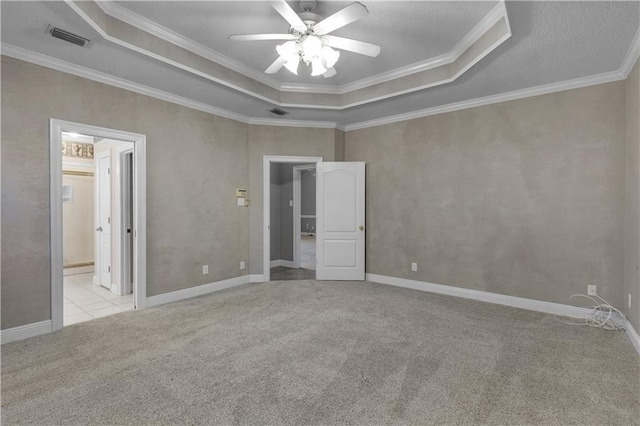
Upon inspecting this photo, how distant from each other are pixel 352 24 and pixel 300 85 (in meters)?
1.62

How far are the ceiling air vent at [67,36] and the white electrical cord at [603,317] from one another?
18.0 ft

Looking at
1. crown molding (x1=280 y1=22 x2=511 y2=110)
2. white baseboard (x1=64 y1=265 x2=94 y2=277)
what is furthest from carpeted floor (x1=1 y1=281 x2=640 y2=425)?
white baseboard (x1=64 y1=265 x2=94 y2=277)

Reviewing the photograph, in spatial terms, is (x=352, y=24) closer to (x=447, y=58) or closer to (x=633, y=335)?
(x=447, y=58)

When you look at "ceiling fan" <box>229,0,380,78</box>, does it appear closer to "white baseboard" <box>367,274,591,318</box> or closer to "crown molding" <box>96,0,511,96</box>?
"crown molding" <box>96,0,511,96</box>

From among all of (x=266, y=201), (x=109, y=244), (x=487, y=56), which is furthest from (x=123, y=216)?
(x=487, y=56)

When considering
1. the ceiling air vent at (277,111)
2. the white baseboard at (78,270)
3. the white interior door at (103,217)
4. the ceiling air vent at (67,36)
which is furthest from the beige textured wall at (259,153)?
the white baseboard at (78,270)

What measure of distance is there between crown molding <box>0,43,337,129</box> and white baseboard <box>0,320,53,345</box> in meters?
2.51

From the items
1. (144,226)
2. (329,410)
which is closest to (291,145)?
(144,226)

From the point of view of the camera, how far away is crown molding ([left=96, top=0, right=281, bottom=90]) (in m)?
2.72

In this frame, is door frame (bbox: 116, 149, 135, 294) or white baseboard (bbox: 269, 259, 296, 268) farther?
white baseboard (bbox: 269, 259, 296, 268)

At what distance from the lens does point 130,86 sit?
12.4 feet

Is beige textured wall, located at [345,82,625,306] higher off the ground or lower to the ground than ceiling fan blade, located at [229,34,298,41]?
lower

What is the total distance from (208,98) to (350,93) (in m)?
1.96

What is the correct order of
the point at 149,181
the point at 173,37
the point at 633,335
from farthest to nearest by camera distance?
1. the point at 149,181
2. the point at 173,37
3. the point at 633,335
